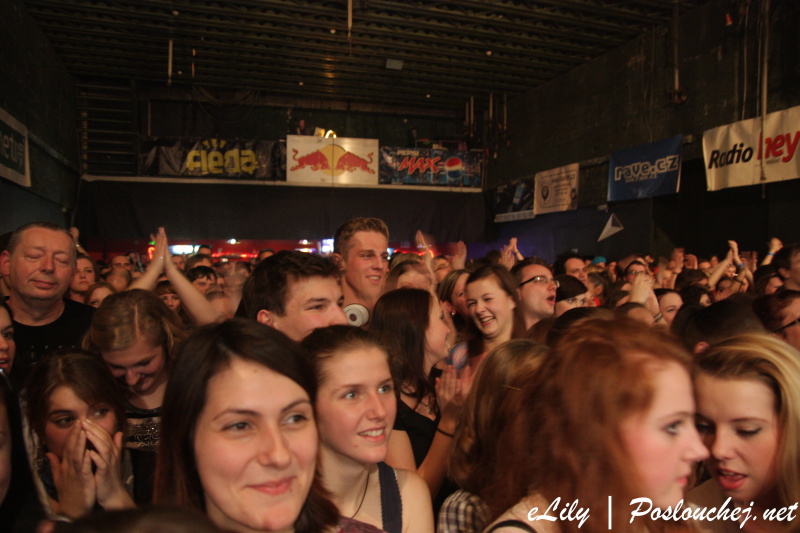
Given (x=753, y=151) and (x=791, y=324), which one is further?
(x=753, y=151)

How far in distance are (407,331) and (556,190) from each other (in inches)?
416

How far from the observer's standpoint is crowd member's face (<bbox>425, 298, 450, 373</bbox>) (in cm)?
292

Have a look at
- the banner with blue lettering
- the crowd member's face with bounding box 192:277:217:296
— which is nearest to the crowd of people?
the crowd member's face with bounding box 192:277:217:296

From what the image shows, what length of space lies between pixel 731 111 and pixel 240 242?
11.1m

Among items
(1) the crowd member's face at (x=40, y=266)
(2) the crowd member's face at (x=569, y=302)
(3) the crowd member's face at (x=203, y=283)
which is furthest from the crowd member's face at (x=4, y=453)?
(3) the crowd member's face at (x=203, y=283)

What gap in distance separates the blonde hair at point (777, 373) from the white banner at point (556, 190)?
10779mm

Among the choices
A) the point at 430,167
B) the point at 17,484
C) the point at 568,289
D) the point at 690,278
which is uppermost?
the point at 430,167

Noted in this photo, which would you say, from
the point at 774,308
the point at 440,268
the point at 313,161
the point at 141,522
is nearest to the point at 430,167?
the point at 313,161

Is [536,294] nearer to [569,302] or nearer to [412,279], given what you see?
[569,302]

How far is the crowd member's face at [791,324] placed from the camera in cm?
289

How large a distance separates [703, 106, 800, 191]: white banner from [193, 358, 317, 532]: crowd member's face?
8.32m

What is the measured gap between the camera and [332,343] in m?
1.83

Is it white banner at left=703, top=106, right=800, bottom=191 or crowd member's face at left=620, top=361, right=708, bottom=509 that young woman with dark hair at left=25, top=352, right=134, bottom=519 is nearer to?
crowd member's face at left=620, top=361, right=708, bottom=509

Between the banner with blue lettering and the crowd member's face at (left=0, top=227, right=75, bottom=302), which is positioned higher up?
the banner with blue lettering
